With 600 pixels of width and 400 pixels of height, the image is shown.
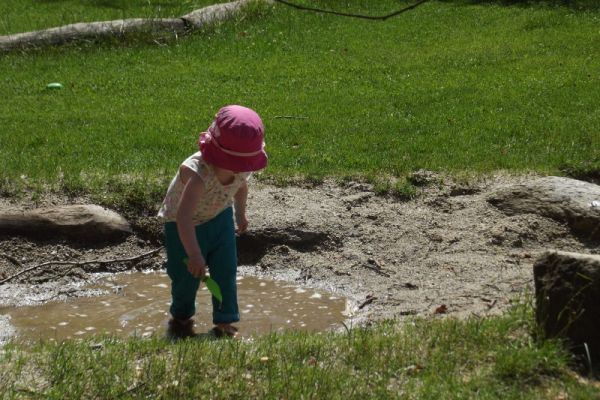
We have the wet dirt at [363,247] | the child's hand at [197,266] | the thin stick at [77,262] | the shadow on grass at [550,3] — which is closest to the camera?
the child's hand at [197,266]

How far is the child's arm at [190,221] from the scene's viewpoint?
5.11 metres

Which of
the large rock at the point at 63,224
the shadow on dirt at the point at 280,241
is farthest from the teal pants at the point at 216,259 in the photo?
the large rock at the point at 63,224

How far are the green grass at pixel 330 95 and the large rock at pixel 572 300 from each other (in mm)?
3199

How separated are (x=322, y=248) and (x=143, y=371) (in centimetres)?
289

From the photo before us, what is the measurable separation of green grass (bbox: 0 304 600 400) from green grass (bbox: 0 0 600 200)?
2.98 meters

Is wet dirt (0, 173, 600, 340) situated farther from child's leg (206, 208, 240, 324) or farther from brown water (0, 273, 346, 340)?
child's leg (206, 208, 240, 324)

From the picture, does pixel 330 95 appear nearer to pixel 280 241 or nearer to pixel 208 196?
pixel 280 241

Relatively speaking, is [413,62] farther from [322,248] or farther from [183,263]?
[183,263]

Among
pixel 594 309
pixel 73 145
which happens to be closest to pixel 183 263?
pixel 594 309

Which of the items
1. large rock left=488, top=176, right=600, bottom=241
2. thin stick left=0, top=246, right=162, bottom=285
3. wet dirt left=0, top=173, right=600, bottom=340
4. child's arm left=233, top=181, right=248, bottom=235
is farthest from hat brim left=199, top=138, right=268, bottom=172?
large rock left=488, top=176, right=600, bottom=241

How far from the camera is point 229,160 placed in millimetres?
5156

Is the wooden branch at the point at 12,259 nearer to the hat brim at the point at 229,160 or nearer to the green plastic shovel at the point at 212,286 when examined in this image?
the green plastic shovel at the point at 212,286

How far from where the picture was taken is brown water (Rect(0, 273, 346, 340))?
5938 millimetres

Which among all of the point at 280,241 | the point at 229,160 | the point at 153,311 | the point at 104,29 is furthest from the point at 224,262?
the point at 104,29
